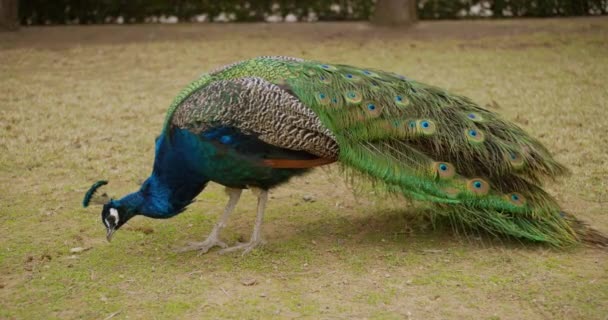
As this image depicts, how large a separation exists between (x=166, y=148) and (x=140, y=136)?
3048 millimetres

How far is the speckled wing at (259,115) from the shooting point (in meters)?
4.47

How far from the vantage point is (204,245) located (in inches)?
194

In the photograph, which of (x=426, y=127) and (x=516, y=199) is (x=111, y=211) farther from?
(x=516, y=199)

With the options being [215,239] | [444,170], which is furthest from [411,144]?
[215,239]

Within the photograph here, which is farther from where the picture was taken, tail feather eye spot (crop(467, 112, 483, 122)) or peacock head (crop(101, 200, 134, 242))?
tail feather eye spot (crop(467, 112, 483, 122))

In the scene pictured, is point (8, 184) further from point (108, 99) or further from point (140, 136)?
point (108, 99)

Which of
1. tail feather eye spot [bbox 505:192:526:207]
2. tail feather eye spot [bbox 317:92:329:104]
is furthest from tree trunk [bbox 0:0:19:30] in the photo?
tail feather eye spot [bbox 505:192:526:207]

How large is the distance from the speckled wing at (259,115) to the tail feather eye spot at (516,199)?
1.15m

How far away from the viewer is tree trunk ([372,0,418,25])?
1430 cm

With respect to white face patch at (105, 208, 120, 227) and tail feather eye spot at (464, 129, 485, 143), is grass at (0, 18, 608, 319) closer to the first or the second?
white face patch at (105, 208, 120, 227)

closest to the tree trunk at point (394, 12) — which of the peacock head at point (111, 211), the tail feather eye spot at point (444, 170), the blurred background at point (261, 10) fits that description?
the blurred background at point (261, 10)

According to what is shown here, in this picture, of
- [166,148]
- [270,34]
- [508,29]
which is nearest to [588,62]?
[508,29]

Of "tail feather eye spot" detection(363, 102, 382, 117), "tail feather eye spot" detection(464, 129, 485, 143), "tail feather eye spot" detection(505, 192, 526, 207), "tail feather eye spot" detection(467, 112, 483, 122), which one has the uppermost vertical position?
"tail feather eye spot" detection(363, 102, 382, 117)

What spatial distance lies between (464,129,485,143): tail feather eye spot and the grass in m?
0.68
